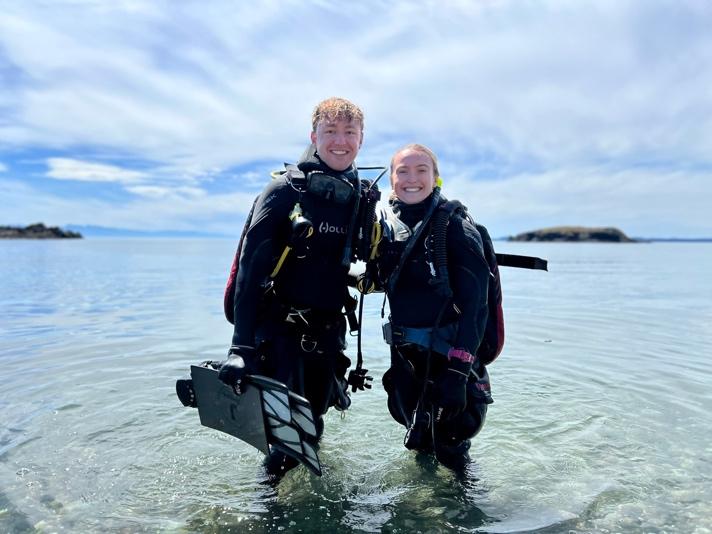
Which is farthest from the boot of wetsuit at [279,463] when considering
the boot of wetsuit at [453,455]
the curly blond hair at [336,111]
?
the curly blond hair at [336,111]

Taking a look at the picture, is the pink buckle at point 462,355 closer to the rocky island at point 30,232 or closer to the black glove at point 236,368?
the black glove at point 236,368

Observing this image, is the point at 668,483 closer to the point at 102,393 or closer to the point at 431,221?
the point at 431,221

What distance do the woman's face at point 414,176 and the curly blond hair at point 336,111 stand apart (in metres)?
0.46

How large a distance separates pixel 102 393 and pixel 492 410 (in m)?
5.08

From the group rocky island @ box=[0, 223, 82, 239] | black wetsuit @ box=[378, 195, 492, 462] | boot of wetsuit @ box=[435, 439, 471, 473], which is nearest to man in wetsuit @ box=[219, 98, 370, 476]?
black wetsuit @ box=[378, 195, 492, 462]

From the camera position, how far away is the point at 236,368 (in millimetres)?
3588

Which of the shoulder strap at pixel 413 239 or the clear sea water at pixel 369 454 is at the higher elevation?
the shoulder strap at pixel 413 239

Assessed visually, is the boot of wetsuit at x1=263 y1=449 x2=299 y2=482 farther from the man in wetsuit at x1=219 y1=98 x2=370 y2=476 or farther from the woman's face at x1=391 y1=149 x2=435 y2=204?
the woman's face at x1=391 y1=149 x2=435 y2=204

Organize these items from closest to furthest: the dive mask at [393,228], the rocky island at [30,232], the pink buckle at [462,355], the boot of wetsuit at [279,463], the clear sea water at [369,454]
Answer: the pink buckle at [462,355]
the clear sea water at [369,454]
the dive mask at [393,228]
the boot of wetsuit at [279,463]
the rocky island at [30,232]

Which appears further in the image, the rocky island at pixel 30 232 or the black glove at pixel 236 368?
the rocky island at pixel 30 232

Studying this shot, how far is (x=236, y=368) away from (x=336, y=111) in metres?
2.01

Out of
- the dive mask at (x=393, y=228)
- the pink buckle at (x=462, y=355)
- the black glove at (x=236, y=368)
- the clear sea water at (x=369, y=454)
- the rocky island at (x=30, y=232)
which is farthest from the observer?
the rocky island at (x=30, y=232)

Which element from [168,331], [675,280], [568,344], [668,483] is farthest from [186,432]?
[675,280]

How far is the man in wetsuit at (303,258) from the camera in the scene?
381 centimetres
